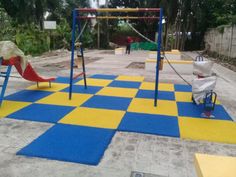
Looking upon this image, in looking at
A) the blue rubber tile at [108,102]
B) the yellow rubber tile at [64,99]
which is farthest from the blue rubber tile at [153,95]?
the yellow rubber tile at [64,99]

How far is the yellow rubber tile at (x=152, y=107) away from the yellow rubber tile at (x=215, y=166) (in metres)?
3.02

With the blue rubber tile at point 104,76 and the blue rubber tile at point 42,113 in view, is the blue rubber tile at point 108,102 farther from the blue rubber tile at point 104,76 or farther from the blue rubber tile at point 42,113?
the blue rubber tile at point 104,76

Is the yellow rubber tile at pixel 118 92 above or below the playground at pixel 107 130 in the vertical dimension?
above

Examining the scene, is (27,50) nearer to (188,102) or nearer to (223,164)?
(188,102)

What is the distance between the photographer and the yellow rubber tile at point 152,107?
5.27 m

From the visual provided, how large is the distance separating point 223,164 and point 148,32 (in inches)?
1051

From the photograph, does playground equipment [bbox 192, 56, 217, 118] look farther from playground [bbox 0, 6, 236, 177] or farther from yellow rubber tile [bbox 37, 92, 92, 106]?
yellow rubber tile [bbox 37, 92, 92, 106]

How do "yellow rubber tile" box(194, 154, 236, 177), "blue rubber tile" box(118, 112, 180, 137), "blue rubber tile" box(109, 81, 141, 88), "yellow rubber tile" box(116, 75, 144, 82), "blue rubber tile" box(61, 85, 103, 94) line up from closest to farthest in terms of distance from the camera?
"yellow rubber tile" box(194, 154, 236, 177), "blue rubber tile" box(118, 112, 180, 137), "blue rubber tile" box(61, 85, 103, 94), "blue rubber tile" box(109, 81, 141, 88), "yellow rubber tile" box(116, 75, 144, 82)

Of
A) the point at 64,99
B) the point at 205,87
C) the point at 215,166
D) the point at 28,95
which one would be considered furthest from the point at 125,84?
the point at 215,166

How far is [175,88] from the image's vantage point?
294 inches

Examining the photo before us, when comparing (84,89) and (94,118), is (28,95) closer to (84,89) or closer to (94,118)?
(84,89)

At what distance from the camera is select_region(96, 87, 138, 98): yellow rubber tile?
21.6 feet

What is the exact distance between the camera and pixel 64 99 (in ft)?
19.7

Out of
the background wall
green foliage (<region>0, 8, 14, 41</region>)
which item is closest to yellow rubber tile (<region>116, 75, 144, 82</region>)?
the background wall
